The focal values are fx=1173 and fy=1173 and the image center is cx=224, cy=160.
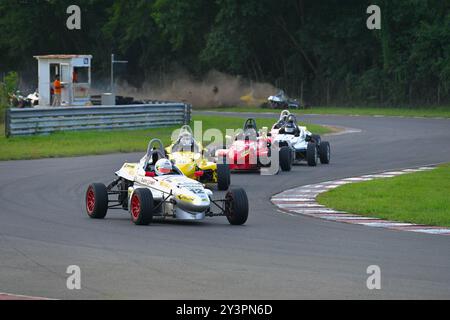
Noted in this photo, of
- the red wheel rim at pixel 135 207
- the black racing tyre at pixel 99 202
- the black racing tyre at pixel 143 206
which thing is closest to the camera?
the black racing tyre at pixel 143 206

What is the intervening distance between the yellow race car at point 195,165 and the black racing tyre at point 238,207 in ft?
17.4

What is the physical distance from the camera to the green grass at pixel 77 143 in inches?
1271

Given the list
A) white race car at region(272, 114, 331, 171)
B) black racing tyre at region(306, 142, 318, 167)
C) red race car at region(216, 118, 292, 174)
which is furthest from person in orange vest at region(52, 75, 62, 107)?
red race car at region(216, 118, 292, 174)

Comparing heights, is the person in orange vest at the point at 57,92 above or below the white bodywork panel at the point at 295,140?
above

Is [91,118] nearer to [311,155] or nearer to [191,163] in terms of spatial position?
[311,155]

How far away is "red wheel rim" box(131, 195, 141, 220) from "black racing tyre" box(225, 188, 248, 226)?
1.38 m

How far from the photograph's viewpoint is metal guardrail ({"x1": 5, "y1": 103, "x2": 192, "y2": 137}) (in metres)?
36.1

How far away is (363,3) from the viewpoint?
2640 inches

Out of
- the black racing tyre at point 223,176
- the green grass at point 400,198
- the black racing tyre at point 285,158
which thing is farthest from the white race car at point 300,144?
the black racing tyre at point 223,176

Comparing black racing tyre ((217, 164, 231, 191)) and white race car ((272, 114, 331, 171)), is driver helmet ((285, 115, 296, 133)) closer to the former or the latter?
white race car ((272, 114, 331, 171))

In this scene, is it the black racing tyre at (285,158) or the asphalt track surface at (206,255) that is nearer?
the asphalt track surface at (206,255)

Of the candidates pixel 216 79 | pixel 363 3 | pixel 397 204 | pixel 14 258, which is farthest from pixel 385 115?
pixel 14 258

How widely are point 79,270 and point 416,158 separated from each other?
2010 centimetres

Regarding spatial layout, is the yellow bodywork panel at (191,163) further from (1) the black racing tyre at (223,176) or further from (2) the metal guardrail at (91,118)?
(2) the metal guardrail at (91,118)
